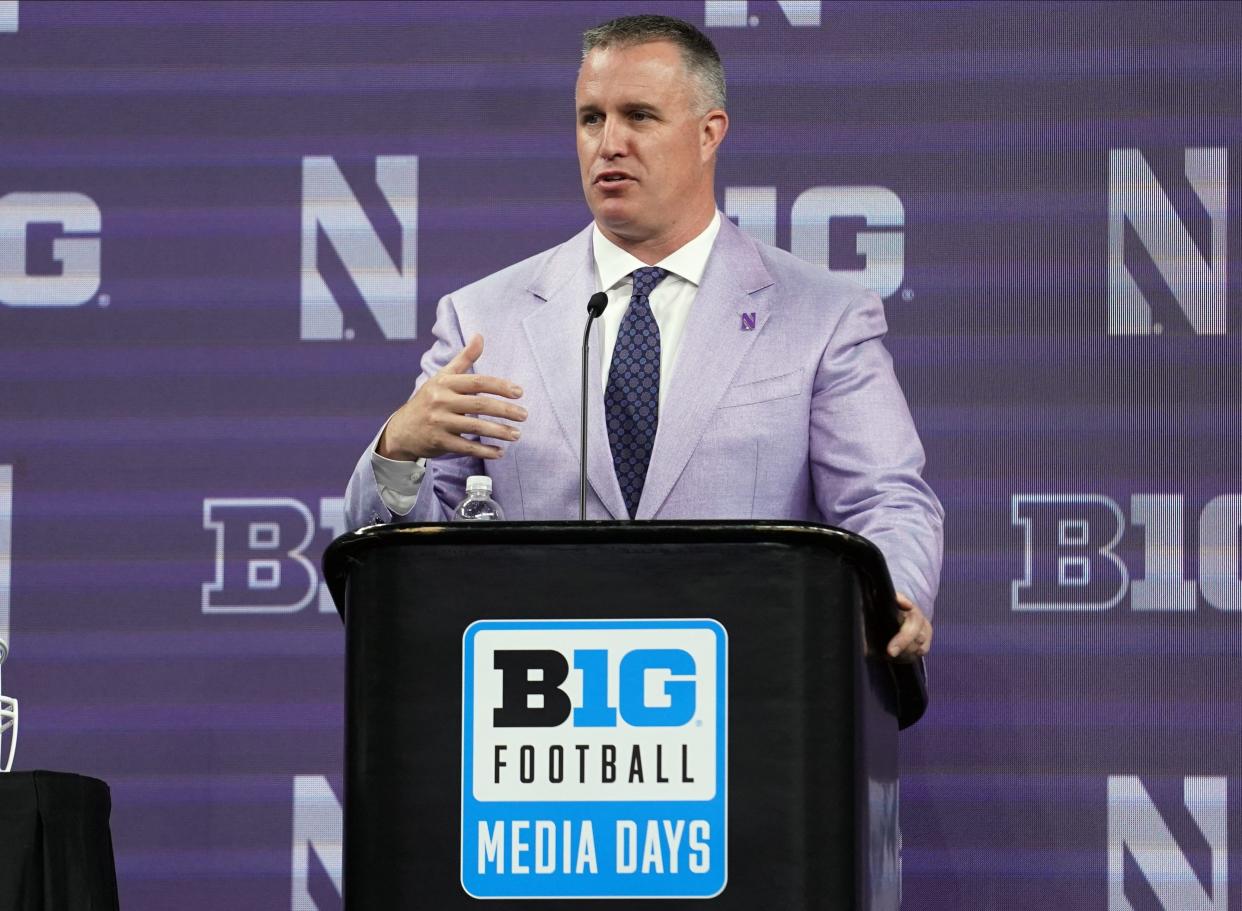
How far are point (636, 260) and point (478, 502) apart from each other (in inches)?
22.7

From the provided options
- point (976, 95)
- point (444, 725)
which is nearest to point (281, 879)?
point (444, 725)

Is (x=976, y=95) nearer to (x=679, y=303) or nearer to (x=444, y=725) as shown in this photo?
(x=679, y=303)

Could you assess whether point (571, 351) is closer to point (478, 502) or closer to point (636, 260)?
point (636, 260)

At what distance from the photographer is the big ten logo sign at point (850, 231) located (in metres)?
3.46

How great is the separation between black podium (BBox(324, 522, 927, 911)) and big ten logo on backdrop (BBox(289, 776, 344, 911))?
1.59 m

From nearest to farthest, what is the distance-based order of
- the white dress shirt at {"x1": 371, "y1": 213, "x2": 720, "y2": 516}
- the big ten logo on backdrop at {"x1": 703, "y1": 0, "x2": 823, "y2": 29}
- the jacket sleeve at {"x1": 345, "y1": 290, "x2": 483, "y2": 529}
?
the jacket sleeve at {"x1": 345, "y1": 290, "x2": 483, "y2": 529} → the white dress shirt at {"x1": 371, "y1": 213, "x2": 720, "y2": 516} → the big ten logo on backdrop at {"x1": 703, "y1": 0, "x2": 823, "y2": 29}

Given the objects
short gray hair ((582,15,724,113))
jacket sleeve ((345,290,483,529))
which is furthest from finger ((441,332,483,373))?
short gray hair ((582,15,724,113))

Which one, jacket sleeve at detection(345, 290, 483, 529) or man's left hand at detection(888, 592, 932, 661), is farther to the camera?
jacket sleeve at detection(345, 290, 483, 529)

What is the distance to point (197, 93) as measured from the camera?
3.62 metres

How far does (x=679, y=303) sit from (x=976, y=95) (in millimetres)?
945

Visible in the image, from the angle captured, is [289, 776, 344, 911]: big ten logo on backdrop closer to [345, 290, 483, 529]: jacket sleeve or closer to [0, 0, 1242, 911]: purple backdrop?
[0, 0, 1242, 911]: purple backdrop

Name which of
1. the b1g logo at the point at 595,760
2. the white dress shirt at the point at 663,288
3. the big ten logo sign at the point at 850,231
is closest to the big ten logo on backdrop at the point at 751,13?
the big ten logo sign at the point at 850,231

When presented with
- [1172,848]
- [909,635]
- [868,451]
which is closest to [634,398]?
[868,451]

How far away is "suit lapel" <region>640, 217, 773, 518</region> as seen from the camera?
2646mm
